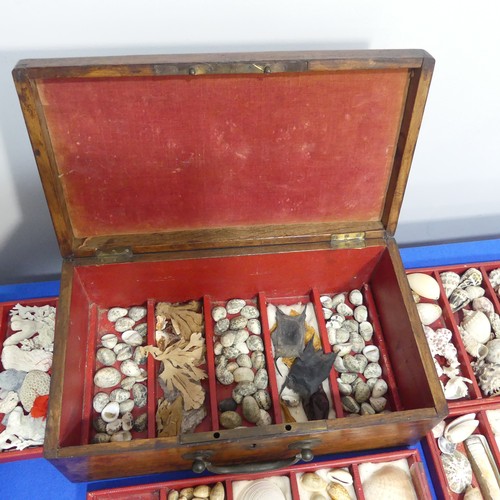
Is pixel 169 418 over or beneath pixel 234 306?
beneath

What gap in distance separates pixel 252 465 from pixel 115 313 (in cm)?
51

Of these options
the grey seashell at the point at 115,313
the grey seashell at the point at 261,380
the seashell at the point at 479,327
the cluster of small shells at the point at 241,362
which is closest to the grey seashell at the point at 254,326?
the cluster of small shells at the point at 241,362

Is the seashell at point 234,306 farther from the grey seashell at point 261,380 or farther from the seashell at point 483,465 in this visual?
the seashell at point 483,465

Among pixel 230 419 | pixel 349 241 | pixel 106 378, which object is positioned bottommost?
pixel 230 419

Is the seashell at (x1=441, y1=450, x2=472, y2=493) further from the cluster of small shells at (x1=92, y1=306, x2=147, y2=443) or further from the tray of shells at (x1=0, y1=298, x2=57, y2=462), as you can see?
the tray of shells at (x1=0, y1=298, x2=57, y2=462)

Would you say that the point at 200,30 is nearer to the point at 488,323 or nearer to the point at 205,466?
the point at 205,466

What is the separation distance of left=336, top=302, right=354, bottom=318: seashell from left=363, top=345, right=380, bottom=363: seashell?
98 millimetres

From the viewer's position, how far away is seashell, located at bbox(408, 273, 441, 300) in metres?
1.34

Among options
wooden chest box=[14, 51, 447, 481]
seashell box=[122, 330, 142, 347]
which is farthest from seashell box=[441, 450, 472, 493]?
seashell box=[122, 330, 142, 347]

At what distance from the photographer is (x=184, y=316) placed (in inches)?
51.1

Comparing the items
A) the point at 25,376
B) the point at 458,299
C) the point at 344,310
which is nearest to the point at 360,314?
the point at 344,310

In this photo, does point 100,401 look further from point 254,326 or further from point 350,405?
point 350,405

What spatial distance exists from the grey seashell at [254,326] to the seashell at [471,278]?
0.55 metres

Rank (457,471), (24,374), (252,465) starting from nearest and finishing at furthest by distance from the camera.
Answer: (252,465)
(457,471)
(24,374)
